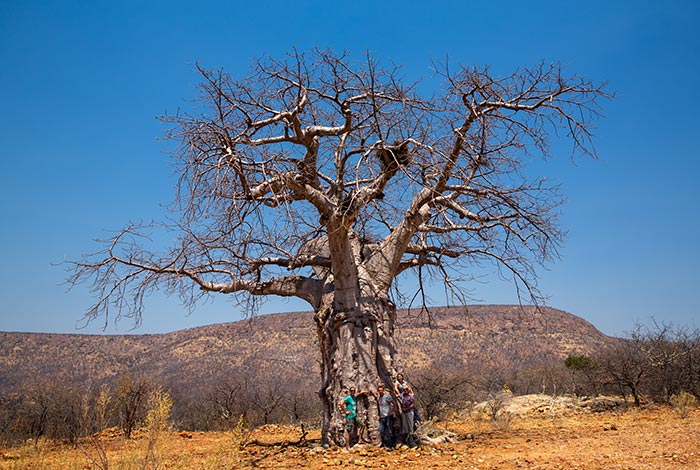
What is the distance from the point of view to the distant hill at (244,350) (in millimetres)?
33844

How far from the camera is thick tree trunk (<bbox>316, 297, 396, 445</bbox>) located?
316 inches

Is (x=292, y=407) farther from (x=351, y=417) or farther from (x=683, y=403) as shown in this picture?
(x=683, y=403)

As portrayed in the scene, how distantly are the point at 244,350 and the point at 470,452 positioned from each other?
107 feet

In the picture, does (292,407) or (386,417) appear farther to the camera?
(292,407)

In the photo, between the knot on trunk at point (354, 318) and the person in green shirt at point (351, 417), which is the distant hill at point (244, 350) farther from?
the person in green shirt at point (351, 417)

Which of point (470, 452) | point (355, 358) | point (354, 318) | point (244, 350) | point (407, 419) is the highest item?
point (244, 350)

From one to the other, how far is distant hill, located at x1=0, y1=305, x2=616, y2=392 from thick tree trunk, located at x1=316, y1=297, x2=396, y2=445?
841 inches

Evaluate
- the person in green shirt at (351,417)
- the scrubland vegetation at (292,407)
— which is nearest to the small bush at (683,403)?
the scrubland vegetation at (292,407)

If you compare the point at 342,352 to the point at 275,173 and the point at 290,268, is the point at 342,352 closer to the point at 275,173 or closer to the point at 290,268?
the point at 290,268

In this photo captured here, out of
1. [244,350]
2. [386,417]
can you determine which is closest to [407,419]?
[386,417]

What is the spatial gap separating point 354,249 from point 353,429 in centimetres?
304

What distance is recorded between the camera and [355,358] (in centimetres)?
823

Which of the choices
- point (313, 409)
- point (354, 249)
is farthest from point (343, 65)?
point (313, 409)

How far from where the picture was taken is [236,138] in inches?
285
